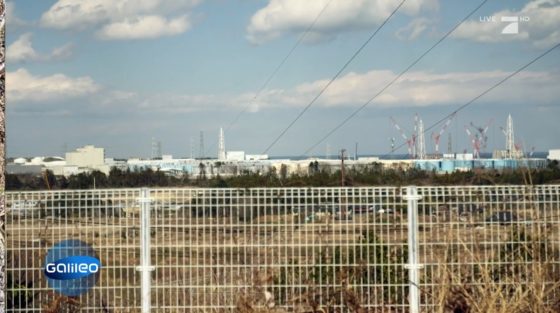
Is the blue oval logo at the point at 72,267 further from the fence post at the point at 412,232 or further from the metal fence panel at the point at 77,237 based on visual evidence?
the fence post at the point at 412,232

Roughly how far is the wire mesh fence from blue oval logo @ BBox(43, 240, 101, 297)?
7 cm

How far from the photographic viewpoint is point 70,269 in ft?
24.2

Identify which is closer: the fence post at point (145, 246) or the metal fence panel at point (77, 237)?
the metal fence panel at point (77, 237)

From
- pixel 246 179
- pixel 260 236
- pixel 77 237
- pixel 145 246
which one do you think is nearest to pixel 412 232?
pixel 260 236

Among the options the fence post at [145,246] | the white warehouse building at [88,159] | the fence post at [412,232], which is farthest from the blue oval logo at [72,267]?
the white warehouse building at [88,159]

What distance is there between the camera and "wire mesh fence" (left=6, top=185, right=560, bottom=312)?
7.26 m

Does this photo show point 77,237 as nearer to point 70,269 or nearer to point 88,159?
point 70,269

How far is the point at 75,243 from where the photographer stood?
7430 mm

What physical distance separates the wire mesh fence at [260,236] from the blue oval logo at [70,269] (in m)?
0.07

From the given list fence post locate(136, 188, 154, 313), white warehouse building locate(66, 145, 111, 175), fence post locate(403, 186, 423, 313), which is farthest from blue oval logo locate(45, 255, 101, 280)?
white warehouse building locate(66, 145, 111, 175)

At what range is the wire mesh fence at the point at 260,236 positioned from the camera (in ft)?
23.8

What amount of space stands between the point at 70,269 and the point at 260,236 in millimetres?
1733

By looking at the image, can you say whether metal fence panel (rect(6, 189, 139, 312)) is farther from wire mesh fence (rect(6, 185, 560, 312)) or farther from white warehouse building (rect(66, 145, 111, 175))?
white warehouse building (rect(66, 145, 111, 175))

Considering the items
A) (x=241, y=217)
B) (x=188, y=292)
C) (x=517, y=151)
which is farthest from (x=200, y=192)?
(x=517, y=151)
